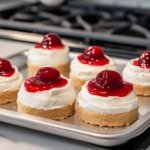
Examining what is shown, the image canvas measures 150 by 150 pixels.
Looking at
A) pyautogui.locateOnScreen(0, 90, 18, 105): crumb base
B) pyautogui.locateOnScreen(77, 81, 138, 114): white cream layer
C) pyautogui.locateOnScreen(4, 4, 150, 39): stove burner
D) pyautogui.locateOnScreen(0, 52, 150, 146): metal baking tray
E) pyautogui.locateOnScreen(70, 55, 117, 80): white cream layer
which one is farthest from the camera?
pyautogui.locateOnScreen(4, 4, 150, 39): stove burner

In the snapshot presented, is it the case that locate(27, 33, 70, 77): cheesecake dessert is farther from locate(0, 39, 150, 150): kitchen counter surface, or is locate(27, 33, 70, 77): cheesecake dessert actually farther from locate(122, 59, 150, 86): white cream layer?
locate(0, 39, 150, 150): kitchen counter surface

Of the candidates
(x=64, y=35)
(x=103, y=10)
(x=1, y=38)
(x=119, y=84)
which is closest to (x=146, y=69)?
(x=119, y=84)

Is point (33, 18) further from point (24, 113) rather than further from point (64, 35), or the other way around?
point (24, 113)

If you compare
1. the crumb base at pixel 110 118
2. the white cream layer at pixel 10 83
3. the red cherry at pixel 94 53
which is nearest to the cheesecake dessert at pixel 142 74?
the red cherry at pixel 94 53

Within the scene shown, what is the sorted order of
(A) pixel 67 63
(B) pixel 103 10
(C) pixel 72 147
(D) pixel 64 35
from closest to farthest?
(C) pixel 72 147, (A) pixel 67 63, (D) pixel 64 35, (B) pixel 103 10

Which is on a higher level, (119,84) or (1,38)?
(119,84)

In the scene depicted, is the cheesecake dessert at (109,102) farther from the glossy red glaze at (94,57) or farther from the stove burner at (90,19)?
the stove burner at (90,19)

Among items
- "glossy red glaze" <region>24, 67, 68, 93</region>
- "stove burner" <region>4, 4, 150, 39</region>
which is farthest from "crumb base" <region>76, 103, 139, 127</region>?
"stove burner" <region>4, 4, 150, 39</region>
